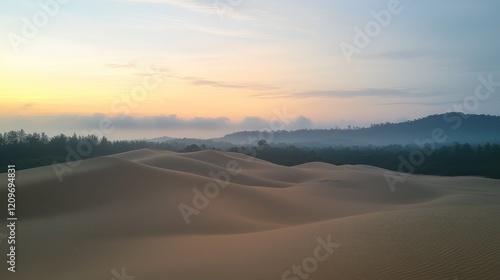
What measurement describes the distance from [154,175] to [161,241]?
10.2m

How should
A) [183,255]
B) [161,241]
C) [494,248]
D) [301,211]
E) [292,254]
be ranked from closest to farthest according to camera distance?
[494,248] < [292,254] < [183,255] < [161,241] < [301,211]

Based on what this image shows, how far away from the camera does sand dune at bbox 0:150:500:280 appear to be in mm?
8742

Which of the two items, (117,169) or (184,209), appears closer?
(184,209)

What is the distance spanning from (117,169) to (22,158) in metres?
33.6

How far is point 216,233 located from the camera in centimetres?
1534

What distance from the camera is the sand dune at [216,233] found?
8.74m

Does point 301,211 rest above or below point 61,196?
below

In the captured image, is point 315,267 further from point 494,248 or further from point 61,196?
point 61,196

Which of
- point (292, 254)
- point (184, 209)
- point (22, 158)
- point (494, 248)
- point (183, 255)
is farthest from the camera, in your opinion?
point (22, 158)

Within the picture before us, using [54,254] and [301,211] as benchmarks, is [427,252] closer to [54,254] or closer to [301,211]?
[54,254]

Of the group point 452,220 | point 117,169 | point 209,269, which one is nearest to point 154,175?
point 117,169

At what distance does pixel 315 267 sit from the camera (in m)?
8.82

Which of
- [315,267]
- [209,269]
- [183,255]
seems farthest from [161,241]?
[315,267]

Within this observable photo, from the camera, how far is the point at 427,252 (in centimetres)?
895
